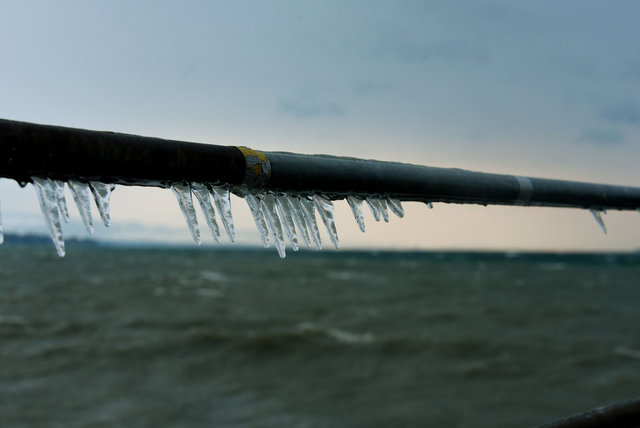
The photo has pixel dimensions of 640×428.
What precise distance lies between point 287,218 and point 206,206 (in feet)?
0.70

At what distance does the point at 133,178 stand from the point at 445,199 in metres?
0.86

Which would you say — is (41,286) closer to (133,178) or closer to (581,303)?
(581,303)

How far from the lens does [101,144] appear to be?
0.87m

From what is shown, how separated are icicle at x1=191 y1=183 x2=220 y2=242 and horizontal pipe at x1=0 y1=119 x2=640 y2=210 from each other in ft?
0.27

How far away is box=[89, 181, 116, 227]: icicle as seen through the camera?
983 mm

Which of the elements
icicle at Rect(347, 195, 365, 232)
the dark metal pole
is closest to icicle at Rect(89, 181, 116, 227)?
icicle at Rect(347, 195, 365, 232)

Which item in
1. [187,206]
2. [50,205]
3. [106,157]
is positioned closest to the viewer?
[106,157]

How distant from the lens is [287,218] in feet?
4.24

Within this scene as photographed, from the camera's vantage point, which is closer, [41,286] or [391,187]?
[391,187]

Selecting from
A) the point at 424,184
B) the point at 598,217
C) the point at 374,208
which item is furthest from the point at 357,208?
the point at 598,217

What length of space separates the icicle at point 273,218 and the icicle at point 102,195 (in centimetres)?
35

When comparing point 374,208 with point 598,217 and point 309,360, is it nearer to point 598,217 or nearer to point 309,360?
point 598,217

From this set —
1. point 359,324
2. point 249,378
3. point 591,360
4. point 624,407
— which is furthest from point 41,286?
point 624,407

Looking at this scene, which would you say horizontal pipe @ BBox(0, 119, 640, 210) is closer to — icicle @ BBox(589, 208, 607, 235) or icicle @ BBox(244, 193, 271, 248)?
icicle @ BBox(244, 193, 271, 248)
